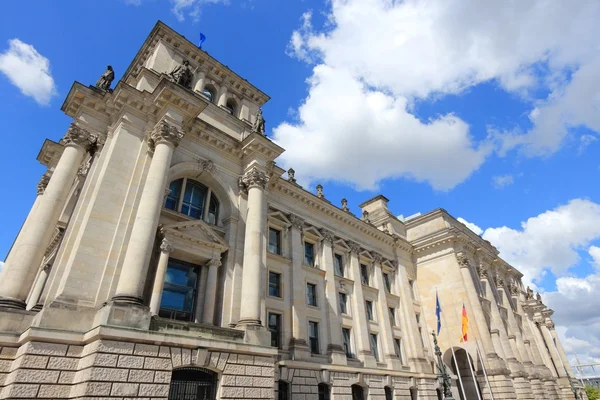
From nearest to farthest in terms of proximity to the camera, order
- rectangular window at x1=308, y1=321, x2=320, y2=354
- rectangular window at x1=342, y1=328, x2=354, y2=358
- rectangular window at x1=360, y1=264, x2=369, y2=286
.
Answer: rectangular window at x1=308, y1=321, x2=320, y2=354 → rectangular window at x1=342, y1=328, x2=354, y2=358 → rectangular window at x1=360, y1=264, x2=369, y2=286

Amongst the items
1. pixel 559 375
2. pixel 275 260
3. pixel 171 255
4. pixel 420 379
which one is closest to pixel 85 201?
pixel 171 255

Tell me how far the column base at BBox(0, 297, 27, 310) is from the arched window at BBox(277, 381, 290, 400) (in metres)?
13.7

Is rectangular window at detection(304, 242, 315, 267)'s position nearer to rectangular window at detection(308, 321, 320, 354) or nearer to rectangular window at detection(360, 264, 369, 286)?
rectangular window at detection(308, 321, 320, 354)

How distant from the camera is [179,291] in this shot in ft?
63.2

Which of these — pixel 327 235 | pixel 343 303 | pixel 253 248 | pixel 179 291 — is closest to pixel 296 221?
pixel 327 235

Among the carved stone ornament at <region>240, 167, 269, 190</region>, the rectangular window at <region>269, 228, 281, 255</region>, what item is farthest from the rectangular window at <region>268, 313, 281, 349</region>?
the carved stone ornament at <region>240, 167, 269, 190</region>

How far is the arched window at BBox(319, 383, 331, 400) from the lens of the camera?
23.5 m

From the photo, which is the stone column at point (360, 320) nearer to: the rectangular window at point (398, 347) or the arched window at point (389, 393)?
the arched window at point (389, 393)

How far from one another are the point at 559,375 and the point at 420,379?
3393 centimetres

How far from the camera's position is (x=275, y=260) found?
26.2 metres

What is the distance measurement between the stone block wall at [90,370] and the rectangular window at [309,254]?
15664 mm

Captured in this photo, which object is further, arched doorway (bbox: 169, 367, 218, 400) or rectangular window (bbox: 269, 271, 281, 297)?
rectangular window (bbox: 269, 271, 281, 297)

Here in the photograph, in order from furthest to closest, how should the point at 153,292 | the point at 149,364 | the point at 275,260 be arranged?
the point at 275,260
the point at 153,292
the point at 149,364

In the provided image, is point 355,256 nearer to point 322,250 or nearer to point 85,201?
point 322,250
